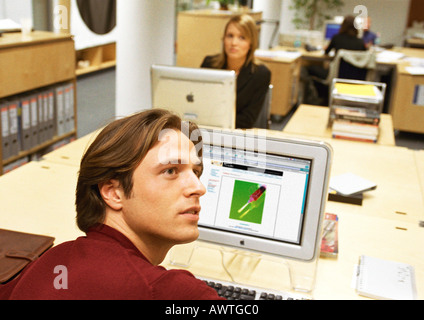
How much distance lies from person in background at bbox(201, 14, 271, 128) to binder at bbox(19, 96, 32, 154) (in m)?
1.36

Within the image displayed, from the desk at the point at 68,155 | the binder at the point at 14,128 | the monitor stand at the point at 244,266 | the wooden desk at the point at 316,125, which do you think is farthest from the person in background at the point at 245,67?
the monitor stand at the point at 244,266

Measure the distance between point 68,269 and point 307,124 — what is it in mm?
2650

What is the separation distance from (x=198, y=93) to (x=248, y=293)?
3.98ft

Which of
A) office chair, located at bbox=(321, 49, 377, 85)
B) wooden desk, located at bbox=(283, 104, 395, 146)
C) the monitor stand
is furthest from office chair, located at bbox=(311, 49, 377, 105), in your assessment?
the monitor stand

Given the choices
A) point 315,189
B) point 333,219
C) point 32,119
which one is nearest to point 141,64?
point 32,119

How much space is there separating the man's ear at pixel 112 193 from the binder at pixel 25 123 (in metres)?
2.73

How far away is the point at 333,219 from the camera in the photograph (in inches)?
70.7

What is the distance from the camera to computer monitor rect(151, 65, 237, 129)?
2.31 metres

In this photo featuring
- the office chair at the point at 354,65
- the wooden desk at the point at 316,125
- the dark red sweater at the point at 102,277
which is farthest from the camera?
the office chair at the point at 354,65

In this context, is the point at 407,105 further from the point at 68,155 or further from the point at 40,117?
the point at 68,155

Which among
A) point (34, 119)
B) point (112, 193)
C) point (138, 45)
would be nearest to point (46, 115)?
point (34, 119)

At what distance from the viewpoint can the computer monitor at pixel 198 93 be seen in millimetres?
2307

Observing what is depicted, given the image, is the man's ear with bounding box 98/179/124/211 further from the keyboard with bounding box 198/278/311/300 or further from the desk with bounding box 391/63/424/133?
the desk with bounding box 391/63/424/133

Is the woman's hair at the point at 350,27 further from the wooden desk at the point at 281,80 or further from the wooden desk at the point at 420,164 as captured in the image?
the wooden desk at the point at 420,164
